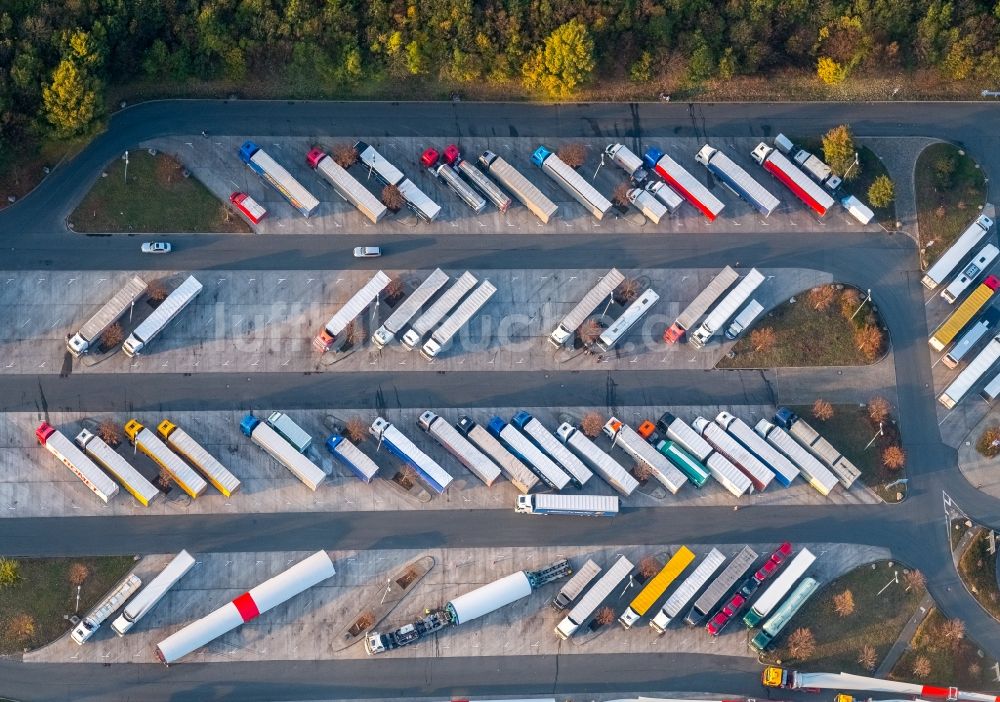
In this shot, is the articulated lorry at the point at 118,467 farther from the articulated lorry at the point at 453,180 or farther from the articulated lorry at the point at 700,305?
the articulated lorry at the point at 700,305

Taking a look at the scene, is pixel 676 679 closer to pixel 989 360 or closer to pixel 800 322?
pixel 800 322

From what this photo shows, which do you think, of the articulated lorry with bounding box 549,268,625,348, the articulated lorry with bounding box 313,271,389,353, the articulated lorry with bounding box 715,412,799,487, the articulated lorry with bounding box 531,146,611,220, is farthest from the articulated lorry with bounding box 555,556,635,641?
the articulated lorry with bounding box 531,146,611,220

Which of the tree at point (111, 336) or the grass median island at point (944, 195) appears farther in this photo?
the grass median island at point (944, 195)

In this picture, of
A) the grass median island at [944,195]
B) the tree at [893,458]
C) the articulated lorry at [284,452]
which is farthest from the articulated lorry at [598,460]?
the grass median island at [944,195]

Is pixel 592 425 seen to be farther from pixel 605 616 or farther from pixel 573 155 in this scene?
pixel 573 155

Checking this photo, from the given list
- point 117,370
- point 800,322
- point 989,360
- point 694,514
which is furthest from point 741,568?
point 117,370

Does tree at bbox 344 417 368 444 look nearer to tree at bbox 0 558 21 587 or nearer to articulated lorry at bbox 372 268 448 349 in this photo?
articulated lorry at bbox 372 268 448 349
